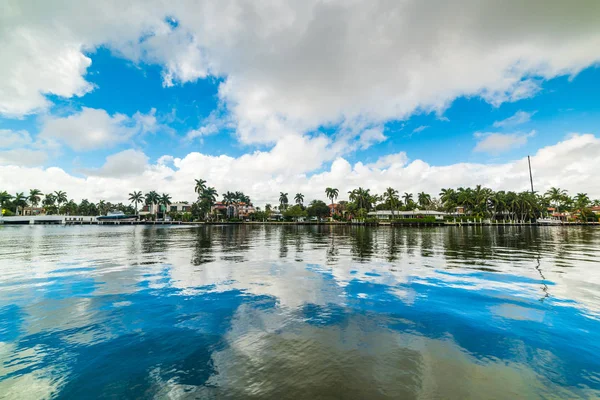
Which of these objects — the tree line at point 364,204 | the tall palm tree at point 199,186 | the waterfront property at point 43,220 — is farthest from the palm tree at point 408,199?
the waterfront property at point 43,220

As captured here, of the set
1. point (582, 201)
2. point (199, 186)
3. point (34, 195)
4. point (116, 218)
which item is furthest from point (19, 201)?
point (582, 201)

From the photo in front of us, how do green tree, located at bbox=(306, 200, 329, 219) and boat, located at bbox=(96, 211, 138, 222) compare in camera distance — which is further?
boat, located at bbox=(96, 211, 138, 222)

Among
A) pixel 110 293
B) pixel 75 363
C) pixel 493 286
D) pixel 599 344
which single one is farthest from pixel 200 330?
pixel 493 286

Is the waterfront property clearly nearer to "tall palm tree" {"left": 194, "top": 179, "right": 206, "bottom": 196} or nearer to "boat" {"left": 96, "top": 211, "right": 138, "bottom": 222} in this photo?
"boat" {"left": 96, "top": 211, "right": 138, "bottom": 222}

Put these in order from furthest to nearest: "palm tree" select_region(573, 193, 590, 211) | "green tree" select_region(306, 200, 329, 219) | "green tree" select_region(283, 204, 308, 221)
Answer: "green tree" select_region(306, 200, 329, 219) → "green tree" select_region(283, 204, 308, 221) → "palm tree" select_region(573, 193, 590, 211)

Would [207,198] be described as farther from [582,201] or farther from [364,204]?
[582,201]

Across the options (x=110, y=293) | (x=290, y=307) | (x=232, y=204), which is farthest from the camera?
(x=232, y=204)

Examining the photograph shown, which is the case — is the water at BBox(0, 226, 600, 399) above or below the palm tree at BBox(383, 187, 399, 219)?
below

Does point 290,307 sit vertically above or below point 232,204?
below

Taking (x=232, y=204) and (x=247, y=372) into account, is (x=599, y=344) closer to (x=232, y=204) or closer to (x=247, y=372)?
(x=247, y=372)

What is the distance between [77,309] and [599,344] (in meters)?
16.4

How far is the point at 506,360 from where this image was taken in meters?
6.28

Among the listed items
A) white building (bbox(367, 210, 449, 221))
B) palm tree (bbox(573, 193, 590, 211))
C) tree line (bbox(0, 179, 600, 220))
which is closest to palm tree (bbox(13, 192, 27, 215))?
tree line (bbox(0, 179, 600, 220))

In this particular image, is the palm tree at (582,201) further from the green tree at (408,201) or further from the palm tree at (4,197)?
the palm tree at (4,197)
